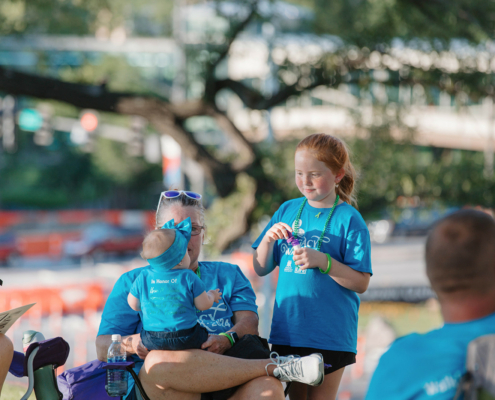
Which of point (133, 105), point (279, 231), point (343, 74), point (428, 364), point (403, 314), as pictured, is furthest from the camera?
point (403, 314)

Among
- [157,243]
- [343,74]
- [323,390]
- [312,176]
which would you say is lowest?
[323,390]

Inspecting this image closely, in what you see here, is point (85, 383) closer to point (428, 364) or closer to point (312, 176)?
point (312, 176)

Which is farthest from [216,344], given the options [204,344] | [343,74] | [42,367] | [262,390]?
[343,74]

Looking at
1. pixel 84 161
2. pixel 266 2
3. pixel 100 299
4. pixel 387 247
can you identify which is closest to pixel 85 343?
pixel 100 299

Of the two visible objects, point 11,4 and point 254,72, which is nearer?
point 11,4

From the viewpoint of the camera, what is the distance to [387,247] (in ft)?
80.1

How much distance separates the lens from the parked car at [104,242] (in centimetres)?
2283

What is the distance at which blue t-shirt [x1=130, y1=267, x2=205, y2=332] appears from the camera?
2.22 meters

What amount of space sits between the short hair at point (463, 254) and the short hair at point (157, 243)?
1106 millimetres

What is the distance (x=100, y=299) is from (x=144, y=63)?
85.0 ft

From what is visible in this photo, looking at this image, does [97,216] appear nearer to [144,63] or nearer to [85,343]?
[144,63]

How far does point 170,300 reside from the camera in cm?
222

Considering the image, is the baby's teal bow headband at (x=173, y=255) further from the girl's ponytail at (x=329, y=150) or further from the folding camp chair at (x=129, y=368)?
the girl's ponytail at (x=329, y=150)

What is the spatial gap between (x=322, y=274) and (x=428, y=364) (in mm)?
1079
